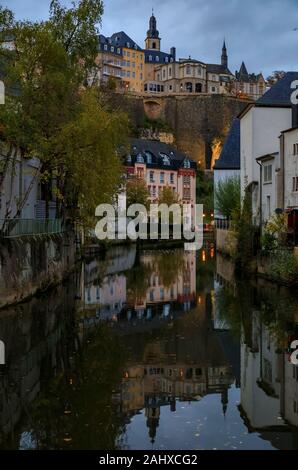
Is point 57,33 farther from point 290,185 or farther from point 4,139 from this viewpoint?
point 290,185

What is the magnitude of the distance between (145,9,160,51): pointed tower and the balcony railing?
458 feet

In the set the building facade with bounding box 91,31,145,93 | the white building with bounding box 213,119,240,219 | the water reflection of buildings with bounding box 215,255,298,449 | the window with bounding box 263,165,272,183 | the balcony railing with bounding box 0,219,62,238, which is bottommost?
the water reflection of buildings with bounding box 215,255,298,449

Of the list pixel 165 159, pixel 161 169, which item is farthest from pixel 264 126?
pixel 165 159

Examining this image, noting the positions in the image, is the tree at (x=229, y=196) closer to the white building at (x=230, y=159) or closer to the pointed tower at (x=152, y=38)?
the white building at (x=230, y=159)

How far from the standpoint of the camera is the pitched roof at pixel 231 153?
65250mm

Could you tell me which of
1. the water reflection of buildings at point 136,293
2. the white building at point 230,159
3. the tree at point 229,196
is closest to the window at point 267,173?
the water reflection of buildings at point 136,293

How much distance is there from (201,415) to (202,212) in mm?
87925

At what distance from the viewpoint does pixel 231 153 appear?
66.8 meters

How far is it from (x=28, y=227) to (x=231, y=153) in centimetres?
4281

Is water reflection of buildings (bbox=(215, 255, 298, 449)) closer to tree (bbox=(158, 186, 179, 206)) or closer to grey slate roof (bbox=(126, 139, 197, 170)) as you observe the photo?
tree (bbox=(158, 186, 179, 206))

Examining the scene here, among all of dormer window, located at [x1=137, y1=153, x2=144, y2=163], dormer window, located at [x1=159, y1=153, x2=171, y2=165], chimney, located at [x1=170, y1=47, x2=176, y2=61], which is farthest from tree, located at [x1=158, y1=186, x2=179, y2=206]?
chimney, located at [x1=170, y1=47, x2=176, y2=61]

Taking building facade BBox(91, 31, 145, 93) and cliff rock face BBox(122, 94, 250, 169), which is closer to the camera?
cliff rock face BBox(122, 94, 250, 169)

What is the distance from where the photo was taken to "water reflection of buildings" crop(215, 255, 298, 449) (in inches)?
411
